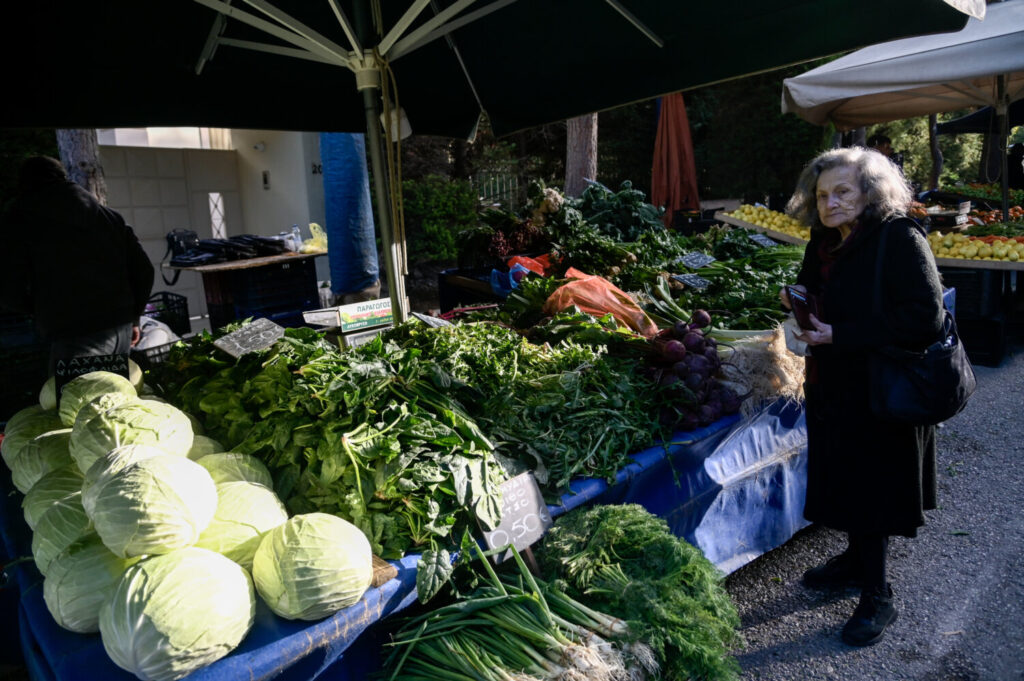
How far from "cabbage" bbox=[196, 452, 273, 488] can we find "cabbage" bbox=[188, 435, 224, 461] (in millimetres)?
134

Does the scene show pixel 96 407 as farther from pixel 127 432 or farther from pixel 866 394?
pixel 866 394

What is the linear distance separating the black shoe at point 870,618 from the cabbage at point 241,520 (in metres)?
2.49

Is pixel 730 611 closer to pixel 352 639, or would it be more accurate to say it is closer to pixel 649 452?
pixel 649 452

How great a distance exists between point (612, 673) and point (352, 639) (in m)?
0.73

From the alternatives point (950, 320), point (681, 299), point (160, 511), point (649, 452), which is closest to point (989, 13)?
point (681, 299)

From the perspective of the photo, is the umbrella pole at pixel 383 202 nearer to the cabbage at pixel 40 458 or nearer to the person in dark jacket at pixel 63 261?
the cabbage at pixel 40 458

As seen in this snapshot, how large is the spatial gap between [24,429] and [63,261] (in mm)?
1789

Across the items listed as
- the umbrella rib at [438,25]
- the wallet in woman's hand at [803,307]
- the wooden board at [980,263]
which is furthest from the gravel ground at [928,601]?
the umbrella rib at [438,25]

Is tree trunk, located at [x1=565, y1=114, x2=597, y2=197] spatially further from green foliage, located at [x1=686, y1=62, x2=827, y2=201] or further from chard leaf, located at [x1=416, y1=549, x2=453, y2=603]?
chard leaf, located at [x1=416, y1=549, x2=453, y2=603]

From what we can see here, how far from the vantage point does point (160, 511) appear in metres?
1.59

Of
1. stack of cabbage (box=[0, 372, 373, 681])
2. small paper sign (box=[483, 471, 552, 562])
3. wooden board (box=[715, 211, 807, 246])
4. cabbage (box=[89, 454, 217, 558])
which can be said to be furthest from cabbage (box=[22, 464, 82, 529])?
wooden board (box=[715, 211, 807, 246])

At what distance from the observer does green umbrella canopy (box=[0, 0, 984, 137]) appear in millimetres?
2924

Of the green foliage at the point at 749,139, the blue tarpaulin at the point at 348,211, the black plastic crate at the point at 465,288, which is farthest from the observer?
the green foliage at the point at 749,139

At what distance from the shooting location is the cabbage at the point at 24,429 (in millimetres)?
2461
